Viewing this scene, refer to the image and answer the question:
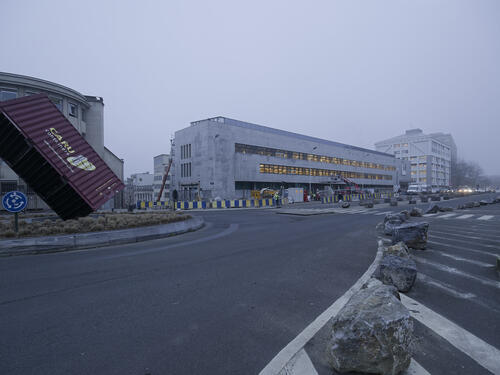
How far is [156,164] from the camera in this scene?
332 ft

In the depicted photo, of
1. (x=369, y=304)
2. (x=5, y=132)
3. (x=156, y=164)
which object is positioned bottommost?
(x=369, y=304)

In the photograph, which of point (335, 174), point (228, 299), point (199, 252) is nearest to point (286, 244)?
point (199, 252)

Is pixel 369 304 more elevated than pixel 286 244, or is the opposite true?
pixel 369 304

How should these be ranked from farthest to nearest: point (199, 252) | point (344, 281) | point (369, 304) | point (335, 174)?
point (335, 174) → point (199, 252) → point (344, 281) → point (369, 304)

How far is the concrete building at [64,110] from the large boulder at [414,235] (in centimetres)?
3446

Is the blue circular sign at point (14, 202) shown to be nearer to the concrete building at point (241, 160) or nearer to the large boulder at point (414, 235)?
the large boulder at point (414, 235)

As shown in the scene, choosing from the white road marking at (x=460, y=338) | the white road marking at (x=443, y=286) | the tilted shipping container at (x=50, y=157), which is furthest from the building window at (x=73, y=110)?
the white road marking at (x=460, y=338)

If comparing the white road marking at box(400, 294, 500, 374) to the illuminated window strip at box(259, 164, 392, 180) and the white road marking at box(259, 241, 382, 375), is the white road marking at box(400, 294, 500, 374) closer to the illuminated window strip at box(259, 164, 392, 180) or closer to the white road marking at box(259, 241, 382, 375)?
the white road marking at box(259, 241, 382, 375)

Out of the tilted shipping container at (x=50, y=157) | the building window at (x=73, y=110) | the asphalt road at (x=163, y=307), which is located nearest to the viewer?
the asphalt road at (x=163, y=307)

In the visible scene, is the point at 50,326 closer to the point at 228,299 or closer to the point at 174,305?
the point at 174,305

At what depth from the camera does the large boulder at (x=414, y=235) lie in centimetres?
805

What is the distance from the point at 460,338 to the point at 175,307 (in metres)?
3.97

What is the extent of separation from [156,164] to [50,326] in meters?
104

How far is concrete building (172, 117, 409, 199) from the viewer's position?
43094 mm
